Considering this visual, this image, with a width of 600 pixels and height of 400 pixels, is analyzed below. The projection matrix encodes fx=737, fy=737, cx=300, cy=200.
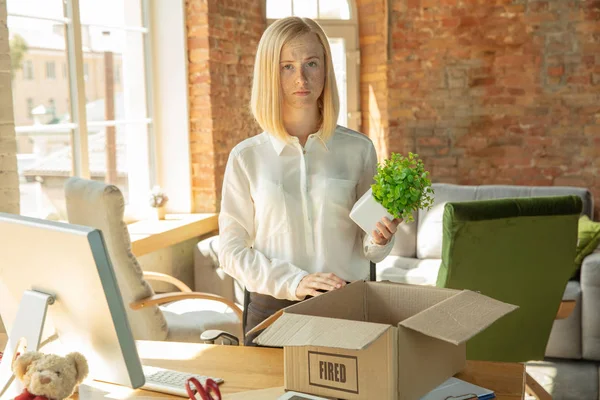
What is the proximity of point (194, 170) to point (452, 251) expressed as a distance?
2.59 meters

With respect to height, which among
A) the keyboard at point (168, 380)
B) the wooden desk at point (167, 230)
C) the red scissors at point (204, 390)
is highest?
the red scissors at point (204, 390)

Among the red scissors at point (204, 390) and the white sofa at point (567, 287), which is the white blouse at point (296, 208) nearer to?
the red scissors at point (204, 390)

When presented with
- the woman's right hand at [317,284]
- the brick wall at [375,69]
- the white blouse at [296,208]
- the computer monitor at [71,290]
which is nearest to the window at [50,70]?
the white blouse at [296,208]

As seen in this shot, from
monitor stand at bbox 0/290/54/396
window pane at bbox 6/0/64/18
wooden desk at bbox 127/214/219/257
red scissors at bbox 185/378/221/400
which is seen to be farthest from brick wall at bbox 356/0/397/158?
monitor stand at bbox 0/290/54/396

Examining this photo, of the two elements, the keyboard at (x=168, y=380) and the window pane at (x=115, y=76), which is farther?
the window pane at (x=115, y=76)

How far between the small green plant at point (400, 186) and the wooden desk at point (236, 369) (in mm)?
440

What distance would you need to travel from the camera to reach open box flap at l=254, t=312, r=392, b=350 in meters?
1.43

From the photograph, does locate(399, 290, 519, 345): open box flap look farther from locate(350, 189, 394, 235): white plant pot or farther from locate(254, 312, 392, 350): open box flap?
locate(350, 189, 394, 235): white plant pot

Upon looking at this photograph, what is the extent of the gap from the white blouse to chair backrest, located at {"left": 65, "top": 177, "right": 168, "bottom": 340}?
1080mm

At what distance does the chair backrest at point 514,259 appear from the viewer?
3.18 m

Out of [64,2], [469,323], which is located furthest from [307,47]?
[64,2]

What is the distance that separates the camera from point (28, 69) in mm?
4012

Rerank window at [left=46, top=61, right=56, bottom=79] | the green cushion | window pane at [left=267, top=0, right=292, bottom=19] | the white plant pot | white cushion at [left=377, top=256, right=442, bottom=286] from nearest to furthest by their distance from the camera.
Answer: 1. the white plant pot
2. window at [left=46, top=61, right=56, bottom=79]
3. the green cushion
4. white cushion at [left=377, top=256, right=442, bottom=286]
5. window pane at [left=267, top=0, right=292, bottom=19]

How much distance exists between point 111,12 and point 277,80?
2916 millimetres
